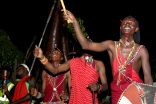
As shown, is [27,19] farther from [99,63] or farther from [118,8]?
[99,63]

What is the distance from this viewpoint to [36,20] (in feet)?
56.2

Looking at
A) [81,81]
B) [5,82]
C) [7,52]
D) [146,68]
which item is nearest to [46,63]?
[81,81]

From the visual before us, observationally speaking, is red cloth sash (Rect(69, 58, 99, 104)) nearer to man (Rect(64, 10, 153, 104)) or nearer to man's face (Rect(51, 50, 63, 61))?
man's face (Rect(51, 50, 63, 61))

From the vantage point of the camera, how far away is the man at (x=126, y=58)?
14.4ft

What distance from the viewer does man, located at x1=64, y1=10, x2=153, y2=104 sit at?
438 centimetres

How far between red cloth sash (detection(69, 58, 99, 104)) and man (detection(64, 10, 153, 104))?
3.52ft

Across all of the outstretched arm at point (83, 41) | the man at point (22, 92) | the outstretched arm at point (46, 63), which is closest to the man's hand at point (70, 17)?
the outstretched arm at point (83, 41)

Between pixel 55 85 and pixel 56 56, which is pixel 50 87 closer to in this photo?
pixel 55 85

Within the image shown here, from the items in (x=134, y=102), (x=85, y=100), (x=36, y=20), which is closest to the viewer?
(x=134, y=102)

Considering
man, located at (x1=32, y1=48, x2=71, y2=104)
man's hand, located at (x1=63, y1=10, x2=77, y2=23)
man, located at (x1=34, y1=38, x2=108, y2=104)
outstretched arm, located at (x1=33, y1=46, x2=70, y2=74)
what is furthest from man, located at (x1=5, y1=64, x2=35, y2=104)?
man's hand, located at (x1=63, y1=10, x2=77, y2=23)

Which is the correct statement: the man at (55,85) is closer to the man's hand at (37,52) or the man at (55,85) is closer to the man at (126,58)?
the man's hand at (37,52)

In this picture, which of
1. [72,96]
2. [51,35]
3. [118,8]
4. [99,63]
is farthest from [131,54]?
[118,8]

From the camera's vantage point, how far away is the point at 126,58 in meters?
4.44

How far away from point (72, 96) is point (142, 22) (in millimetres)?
11487
